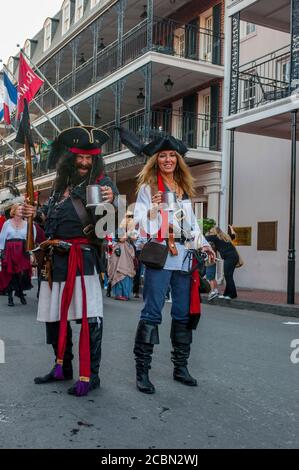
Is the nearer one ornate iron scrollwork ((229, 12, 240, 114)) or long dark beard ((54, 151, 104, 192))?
long dark beard ((54, 151, 104, 192))

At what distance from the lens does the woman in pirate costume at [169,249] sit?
4.52m

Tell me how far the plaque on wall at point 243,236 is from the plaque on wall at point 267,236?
1.51 ft

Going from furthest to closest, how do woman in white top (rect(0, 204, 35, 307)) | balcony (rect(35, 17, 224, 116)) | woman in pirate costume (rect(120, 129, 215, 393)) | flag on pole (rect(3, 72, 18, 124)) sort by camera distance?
flag on pole (rect(3, 72, 18, 124)) → balcony (rect(35, 17, 224, 116)) → woman in white top (rect(0, 204, 35, 307)) → woman in pirate costume (rect(120, 129, 215, 393))

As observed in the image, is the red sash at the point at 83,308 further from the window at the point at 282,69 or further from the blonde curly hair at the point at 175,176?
the window at the point at 282,69

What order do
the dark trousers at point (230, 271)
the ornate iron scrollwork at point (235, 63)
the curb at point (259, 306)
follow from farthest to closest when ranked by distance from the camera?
1. the ornate iron scrollwork at point (235, 63)
2. the dark trousers at point (230, 271)
3. the curb at point (259, 306)

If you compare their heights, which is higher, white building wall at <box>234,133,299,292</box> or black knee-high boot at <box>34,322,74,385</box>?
white building wall at <box>234,133,299,292</box>

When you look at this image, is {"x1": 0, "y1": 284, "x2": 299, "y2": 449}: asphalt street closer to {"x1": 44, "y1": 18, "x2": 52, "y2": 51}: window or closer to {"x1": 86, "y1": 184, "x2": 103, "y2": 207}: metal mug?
{"x1": 86, "y1": 184, "x2": 103, "y2": 207}: metal mug

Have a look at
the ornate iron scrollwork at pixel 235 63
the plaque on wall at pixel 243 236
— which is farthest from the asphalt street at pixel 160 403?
the plaque on wall at pixel 243 236

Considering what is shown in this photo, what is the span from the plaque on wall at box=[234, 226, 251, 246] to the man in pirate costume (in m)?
14.6

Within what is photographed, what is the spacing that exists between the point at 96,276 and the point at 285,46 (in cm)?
1429

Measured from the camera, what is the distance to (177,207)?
15.3ft

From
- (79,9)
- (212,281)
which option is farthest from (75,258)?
(79,9)

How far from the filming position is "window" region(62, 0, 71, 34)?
109 ft

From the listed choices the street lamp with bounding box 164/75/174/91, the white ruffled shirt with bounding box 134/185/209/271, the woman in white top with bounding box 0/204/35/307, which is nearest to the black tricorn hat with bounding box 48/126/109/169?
the white ruffled shirt with bounding box 134/185/209/271
